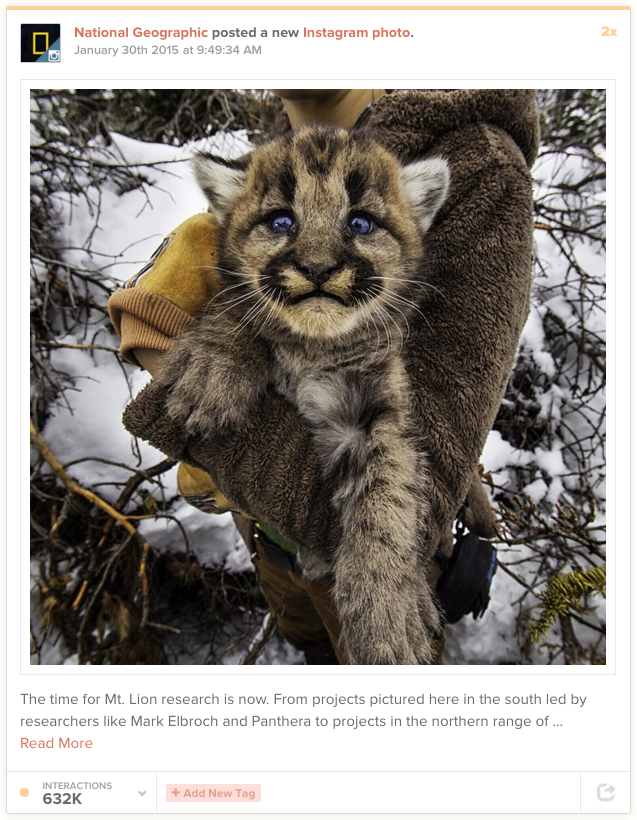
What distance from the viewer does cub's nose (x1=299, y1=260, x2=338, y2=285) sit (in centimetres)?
119

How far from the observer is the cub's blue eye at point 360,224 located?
1.32 meters

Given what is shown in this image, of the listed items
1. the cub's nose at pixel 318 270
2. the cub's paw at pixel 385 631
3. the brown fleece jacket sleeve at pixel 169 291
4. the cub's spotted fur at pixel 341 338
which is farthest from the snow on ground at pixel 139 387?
the cub's nose at pixel 318 270

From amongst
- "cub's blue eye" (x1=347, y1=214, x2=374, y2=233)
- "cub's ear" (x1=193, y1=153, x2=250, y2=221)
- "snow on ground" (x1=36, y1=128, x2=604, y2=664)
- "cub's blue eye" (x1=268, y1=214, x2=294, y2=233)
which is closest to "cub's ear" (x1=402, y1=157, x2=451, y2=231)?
"cub's blue eye" (x1=347, y1=214, x2=374, y2=233)

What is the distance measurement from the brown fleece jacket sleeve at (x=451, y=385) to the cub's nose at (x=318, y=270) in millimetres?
284

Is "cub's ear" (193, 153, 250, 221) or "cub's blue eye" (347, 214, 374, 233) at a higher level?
"cub's ear" (193, 153, 250, 221)

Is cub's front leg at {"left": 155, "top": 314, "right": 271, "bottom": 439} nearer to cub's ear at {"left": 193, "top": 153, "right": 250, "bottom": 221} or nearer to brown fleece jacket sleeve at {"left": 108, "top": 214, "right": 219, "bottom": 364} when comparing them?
brown fleece jacket sleeve at {"left": 108, "top": 214, "right": 219, "bottom": 364}

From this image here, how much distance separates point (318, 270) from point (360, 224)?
24 centimetres

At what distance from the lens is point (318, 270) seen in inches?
46.7
